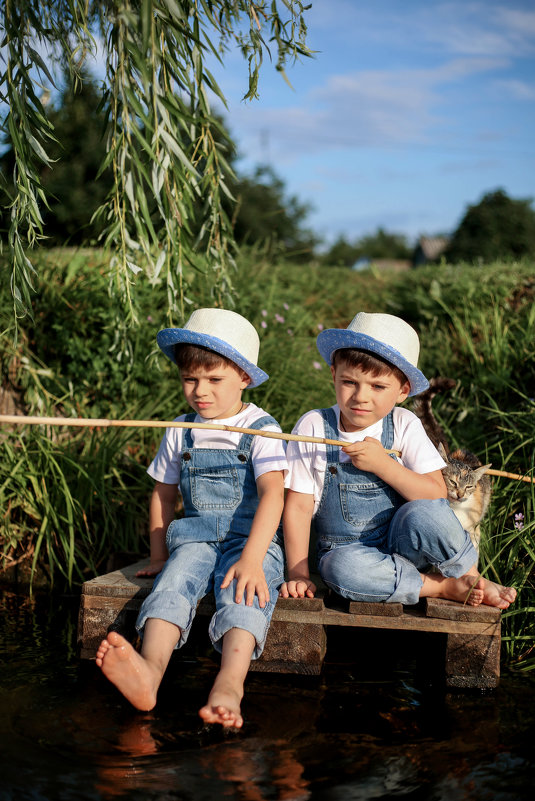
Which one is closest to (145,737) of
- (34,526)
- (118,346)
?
(34,526)

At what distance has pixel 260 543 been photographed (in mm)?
2727

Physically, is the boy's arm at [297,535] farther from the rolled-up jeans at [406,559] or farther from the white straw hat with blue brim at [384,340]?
the white straw hat with blue brim at [384,340]

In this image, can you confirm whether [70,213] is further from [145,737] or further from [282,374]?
[145,737]

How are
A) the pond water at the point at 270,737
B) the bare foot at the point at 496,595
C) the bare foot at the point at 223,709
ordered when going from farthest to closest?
the bare foot at the point at 496,595 → the bare foot at the point at 223,709 → the pond water at the point at 270,737

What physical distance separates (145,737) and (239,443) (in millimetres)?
1212

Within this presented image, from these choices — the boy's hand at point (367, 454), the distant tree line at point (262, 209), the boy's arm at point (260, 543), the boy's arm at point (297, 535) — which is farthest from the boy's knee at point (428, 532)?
the distant tree line at point (262, 209)

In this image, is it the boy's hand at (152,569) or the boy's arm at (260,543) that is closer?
the boy's arm at (260,543)

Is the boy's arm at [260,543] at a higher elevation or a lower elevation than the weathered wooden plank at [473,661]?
higher

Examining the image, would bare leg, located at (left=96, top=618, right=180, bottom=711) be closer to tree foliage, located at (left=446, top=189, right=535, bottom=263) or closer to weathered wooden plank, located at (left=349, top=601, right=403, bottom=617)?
weathered wooden plank, located at (left=349, top=601, right=403, bottom=617)

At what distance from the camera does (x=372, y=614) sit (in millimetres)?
2688

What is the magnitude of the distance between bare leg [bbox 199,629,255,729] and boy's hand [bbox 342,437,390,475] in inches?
30.2

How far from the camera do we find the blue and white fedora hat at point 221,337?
2.96 meters

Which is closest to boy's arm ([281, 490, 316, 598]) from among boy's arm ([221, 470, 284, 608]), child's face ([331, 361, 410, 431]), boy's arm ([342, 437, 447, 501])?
boy's arm ([221, 470, 284, 608])

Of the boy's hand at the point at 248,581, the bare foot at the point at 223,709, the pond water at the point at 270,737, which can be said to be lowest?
the pond water at the point at 270,737
